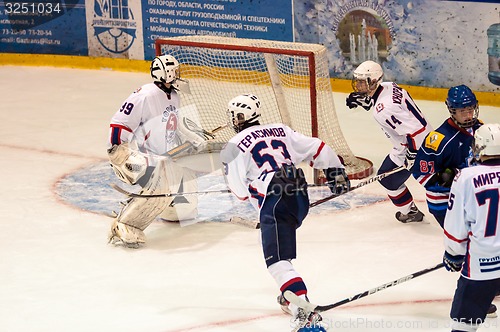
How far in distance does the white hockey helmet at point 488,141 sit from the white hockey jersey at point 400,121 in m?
1.73

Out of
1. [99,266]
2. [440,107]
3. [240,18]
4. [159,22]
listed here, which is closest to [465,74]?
[440,107]

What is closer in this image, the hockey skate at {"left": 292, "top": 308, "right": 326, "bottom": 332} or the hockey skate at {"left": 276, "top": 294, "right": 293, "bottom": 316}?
the hockey skate at {"left": 292, "top": 308, "right": 326, "bottom": 332}

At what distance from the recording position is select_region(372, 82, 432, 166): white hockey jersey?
5.56m

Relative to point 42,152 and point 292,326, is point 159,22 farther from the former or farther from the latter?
point 292,326

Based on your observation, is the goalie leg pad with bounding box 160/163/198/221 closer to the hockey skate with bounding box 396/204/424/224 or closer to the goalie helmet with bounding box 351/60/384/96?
the goalie helmet with bounding box 351/60/384/96

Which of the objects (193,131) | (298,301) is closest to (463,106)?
(298,301)

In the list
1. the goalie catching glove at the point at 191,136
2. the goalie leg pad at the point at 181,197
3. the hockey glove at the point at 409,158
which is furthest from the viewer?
the goalie catching glove at the point at 191,136

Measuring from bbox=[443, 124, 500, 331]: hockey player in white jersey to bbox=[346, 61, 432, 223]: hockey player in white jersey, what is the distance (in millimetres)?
1702

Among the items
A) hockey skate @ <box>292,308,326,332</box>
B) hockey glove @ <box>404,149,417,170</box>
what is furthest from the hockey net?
hockey skate @ <box>292,308,326,332</box>

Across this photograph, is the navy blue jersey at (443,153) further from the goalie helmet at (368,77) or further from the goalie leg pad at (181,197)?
the goalie leg pad at (181,197)

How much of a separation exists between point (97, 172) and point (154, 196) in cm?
153

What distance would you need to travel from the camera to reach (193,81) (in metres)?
7.32

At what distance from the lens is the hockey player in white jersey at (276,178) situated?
4.31 m

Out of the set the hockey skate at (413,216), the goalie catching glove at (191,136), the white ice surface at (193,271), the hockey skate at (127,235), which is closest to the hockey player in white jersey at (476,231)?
the white ice surface at (193,271)
